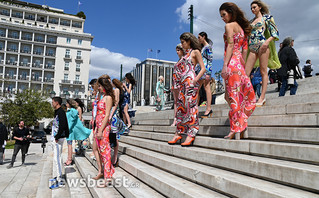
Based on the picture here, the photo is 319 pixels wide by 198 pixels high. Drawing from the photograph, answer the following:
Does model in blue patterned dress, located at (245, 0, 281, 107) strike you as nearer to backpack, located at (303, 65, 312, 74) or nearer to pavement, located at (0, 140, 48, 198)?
pavement, located at (0, 140, 48, 198)

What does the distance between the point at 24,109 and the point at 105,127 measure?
3533 centimetres

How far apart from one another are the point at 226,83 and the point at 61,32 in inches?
2645

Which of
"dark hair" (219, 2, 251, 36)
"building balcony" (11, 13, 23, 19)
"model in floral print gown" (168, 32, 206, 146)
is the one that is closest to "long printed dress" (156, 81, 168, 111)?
"model in floral print gown" (168, 32, 206, 146)

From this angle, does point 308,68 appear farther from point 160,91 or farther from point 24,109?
point 24,109

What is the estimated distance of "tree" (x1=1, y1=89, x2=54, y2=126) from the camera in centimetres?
3209

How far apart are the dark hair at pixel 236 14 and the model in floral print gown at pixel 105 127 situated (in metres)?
2.51

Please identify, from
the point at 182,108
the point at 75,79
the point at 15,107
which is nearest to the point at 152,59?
the point at 75,79

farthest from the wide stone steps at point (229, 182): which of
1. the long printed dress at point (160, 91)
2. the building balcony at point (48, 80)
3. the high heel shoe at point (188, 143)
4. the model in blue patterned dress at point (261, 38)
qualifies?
the building balcony at point (48, 80)

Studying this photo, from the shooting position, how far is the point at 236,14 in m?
3.90

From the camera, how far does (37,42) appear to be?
201 ft

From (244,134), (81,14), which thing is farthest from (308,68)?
(81,14)

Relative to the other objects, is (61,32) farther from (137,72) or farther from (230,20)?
(230,20)

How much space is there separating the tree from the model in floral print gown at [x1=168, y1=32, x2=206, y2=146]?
3258 cm

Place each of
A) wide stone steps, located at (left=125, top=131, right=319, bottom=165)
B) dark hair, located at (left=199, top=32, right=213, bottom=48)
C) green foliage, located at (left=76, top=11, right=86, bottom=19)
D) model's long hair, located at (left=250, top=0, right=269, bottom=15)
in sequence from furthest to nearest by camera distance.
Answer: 1. green foliage, located at (left=76, top=11, right=86, bottom=19)
2. dark hair, located at (left=199, top=32, right=213, bottom=48)
3. model's long hair, located at (left=250, top=0, right=269, bottom=15)
4. wide stone steps, located at (left=125, top=131, right=319, bottom=165)
